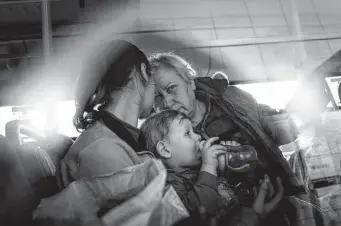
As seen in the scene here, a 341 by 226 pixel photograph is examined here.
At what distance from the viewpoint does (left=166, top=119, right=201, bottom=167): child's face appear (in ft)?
2.47

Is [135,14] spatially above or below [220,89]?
above

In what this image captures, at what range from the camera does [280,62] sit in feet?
3.51

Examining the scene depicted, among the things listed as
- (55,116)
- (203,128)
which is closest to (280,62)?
(203,128)

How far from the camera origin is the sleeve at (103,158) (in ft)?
1.89

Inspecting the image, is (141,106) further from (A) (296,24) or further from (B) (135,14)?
(A) (296,24)

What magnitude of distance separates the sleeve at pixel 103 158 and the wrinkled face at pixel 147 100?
178mm

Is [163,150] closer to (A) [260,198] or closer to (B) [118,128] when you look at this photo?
(B) [118,128]

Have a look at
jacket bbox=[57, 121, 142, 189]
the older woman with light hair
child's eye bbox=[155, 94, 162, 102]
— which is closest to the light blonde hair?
the older woman with light hair

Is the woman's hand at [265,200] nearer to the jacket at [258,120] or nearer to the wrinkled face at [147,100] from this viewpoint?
the jacket at [258,120]

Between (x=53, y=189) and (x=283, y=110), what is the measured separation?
0.78 m

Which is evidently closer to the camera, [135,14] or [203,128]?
[203,128]

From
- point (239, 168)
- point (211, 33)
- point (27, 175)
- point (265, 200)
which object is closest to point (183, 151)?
point (239, 168)

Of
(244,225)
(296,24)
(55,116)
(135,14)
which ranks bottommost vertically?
(244,225)

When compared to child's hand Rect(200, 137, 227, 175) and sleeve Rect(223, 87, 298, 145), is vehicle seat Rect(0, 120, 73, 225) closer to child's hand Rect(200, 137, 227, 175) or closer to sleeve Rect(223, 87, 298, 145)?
child's hand Rect(200, 137, 227, 175)
